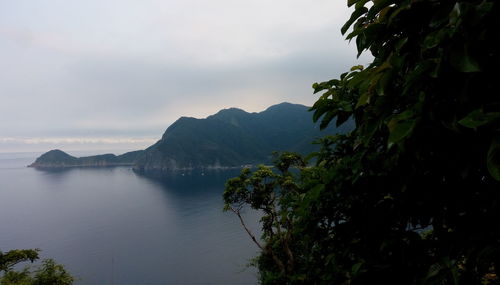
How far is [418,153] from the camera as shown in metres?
1.93

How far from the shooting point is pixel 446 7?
6.10 ft

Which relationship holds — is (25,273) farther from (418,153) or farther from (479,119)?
(479,119)

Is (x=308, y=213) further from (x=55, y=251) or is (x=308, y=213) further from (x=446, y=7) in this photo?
(x=55, y=251)

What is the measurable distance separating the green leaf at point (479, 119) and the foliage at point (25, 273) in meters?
23.4

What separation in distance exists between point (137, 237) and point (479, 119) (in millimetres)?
106035

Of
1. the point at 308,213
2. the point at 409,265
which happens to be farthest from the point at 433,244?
the point at 308,213

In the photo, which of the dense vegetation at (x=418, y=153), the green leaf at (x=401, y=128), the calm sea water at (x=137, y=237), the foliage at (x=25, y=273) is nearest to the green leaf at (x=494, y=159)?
the dense vegetation at (x=418, y=153)

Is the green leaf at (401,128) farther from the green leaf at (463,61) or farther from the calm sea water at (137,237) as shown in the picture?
the calm sea water at (137,237)

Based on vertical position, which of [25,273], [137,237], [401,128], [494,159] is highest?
[401,128]

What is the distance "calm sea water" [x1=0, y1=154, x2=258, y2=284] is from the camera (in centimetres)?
7050

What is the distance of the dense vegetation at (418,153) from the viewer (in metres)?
1.73

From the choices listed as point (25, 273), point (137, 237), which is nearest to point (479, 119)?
point (25, 273)

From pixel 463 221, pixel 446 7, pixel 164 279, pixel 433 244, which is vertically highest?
pixel 446 7

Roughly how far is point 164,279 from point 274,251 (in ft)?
171
